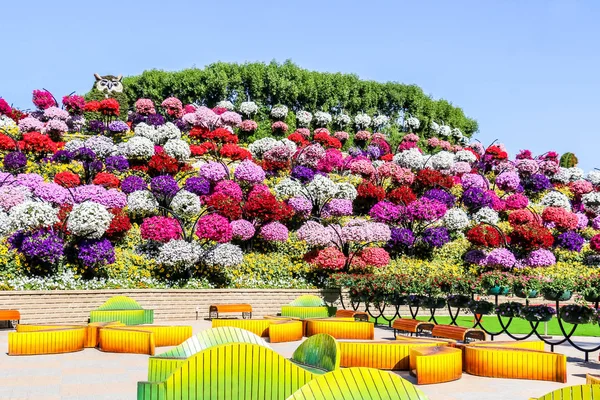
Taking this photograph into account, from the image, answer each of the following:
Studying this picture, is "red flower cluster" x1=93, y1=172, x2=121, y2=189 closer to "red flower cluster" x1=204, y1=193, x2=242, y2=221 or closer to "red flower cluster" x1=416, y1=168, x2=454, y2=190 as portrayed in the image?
"red flower cluster" x1=204, y1=193, x2=242, y2=221

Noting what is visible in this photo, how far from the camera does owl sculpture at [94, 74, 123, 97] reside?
1877 inches

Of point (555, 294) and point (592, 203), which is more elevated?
point (592, 203)

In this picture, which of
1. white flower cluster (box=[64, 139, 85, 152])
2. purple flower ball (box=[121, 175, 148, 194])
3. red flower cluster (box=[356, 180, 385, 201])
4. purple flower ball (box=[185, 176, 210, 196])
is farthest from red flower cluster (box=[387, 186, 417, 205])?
white flower cluster (box=[64, 139, 85, 152])

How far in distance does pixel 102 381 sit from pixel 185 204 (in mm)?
14791

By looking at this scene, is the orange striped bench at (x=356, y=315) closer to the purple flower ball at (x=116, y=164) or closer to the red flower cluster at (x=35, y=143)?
the purple flower ball at (x=116, y=164)

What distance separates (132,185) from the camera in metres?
26.3

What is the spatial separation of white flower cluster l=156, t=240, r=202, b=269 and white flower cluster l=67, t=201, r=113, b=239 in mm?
2079

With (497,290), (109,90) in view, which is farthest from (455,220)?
(109,90)

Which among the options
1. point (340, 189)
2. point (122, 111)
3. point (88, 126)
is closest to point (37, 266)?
point (340, 189)

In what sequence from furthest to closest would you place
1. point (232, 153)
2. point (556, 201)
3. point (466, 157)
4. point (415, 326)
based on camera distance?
point (466, 157), point (232, 153), point (556, 201), point (415, 326)

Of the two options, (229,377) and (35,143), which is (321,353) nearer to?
(229,377)

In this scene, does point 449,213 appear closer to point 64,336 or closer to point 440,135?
point 64,336

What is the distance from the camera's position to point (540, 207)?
33625 millimetres

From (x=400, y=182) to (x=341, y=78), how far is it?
79.1 feet
